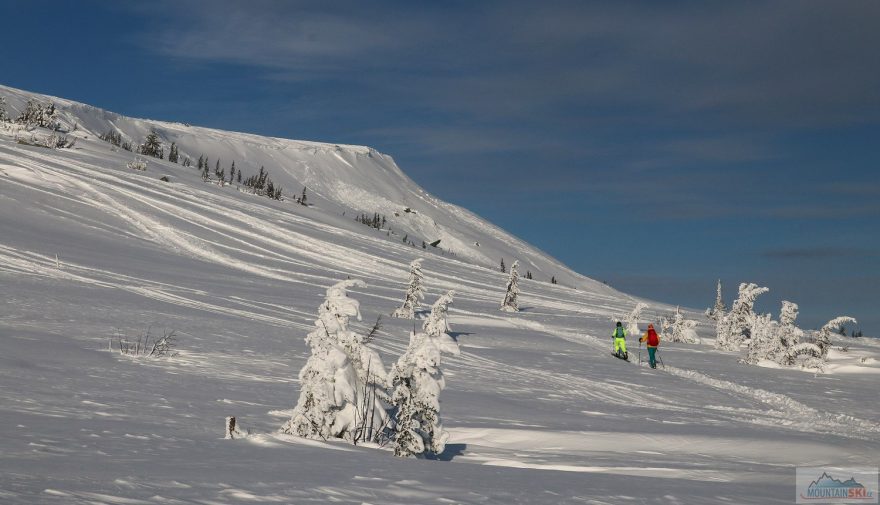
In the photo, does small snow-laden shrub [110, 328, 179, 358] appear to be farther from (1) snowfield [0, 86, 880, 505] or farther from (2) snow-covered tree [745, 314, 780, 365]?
(2) snow-covered tree [745, 314, 780, 365]

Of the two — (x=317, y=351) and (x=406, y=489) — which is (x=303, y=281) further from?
(x=406, y=489)

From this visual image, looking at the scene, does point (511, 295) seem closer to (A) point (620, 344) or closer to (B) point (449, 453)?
(A) point (620, 344)

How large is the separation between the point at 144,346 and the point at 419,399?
639 cm

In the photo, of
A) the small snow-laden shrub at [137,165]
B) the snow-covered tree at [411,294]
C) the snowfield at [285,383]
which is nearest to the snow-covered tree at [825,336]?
the snowfield at [285,383]

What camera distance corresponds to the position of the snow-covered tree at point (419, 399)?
297 inches

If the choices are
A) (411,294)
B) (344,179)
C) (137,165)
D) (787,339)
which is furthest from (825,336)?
(344,179)

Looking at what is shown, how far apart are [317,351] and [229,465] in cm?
217

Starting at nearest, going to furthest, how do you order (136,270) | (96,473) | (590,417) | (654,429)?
1. (96,473)
2. (654,429)
3. (590,417)
4. (136,270)

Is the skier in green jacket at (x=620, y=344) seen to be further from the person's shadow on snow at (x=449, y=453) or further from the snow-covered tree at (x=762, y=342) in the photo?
the person's shadow on snow at (x=449, y=453)

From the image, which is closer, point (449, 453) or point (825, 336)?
point (449, 453)

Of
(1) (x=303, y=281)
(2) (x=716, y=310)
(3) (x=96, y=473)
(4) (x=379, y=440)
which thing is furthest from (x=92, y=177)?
(3) (x=96, y=473)

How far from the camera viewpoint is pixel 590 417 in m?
11.8

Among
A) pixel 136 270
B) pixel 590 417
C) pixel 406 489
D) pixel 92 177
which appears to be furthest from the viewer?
pixel 92 177

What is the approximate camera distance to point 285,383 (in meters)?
11.6
